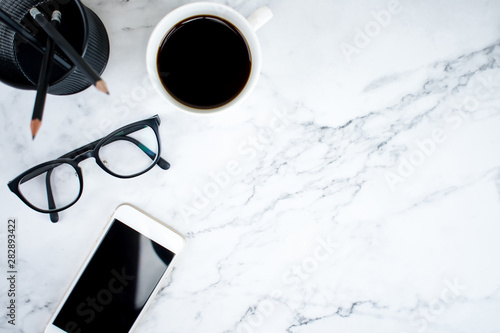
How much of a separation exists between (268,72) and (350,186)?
24 cm

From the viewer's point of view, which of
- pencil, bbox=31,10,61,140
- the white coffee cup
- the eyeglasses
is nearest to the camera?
pencil, bbox=31,10,61,140

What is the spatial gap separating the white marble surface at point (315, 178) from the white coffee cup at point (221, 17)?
0.36ft

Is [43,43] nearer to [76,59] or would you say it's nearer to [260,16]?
[76,59]

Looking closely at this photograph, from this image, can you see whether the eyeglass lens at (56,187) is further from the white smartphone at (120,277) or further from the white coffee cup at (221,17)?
the white coffee cup at (221,17)

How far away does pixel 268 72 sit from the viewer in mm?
573

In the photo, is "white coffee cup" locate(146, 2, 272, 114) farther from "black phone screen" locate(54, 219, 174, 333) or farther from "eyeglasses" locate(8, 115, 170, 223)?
"black phone screen" locate(54, 219, 174, 333)

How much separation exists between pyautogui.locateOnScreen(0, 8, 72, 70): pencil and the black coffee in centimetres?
12

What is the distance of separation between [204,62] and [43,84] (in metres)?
0.20

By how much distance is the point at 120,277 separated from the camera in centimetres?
61

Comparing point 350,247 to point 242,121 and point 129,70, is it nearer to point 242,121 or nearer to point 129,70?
point 242,121

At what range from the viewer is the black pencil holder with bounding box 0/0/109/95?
446mm

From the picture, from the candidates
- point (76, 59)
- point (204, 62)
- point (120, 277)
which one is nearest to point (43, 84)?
point (76, 59)

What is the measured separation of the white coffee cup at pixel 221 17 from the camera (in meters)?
0.45

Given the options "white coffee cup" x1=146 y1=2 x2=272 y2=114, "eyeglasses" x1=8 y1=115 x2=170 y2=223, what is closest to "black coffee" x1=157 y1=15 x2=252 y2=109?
"white coffee cup" x1=146 y1=2 x2=272 y2=114
